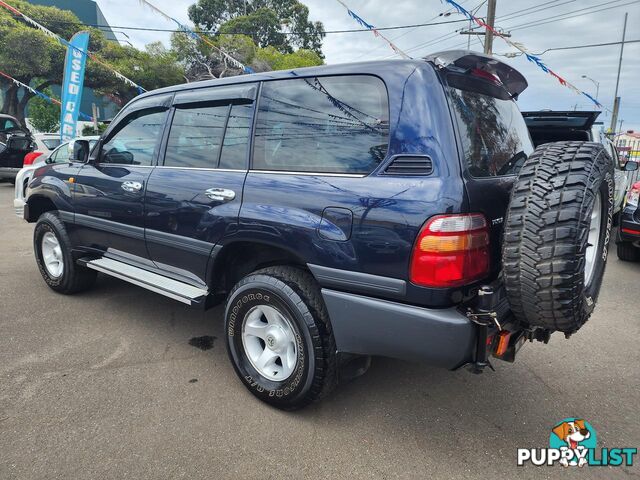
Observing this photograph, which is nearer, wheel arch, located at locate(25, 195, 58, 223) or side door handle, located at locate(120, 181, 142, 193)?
side door handle, located at locate(120, 181, 142, 193)

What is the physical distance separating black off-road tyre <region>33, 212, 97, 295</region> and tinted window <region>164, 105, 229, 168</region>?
164cm

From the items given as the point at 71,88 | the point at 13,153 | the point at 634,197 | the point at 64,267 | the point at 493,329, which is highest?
the point at 71,88

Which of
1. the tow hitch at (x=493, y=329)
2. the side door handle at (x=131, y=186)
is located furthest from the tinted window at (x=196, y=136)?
the tow hitch at (x=493, y=329)

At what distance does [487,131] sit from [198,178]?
1.78 metres

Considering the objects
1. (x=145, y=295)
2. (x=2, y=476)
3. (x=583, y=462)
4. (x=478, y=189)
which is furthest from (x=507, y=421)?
(x=145, y=295)

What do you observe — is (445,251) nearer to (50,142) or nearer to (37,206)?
(37,206)

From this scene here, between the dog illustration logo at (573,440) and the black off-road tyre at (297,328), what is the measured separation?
125 centimetres

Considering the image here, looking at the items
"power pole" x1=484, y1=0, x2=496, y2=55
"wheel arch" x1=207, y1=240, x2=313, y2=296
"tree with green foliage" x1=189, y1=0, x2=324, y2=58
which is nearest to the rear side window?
"wheel arch" x1=207, y1=240, x2=313, y2=296

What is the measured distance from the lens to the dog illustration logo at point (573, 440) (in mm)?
2242

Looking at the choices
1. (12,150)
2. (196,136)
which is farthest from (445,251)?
(12,150)

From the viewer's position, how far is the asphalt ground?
2.15m

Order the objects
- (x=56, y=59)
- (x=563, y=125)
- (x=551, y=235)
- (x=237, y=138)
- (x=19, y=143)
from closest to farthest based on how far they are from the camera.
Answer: (x=551, y=235)
(x=237, y=138)
(x=563, y=125)
(x=19, y=143)
(x=56, y=59)

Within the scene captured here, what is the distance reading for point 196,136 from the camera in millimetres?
3041

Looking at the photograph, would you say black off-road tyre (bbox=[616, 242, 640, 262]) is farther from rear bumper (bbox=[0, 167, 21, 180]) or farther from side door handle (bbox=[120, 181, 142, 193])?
rear bumper (bbox=[0, 167, 21, 180])
